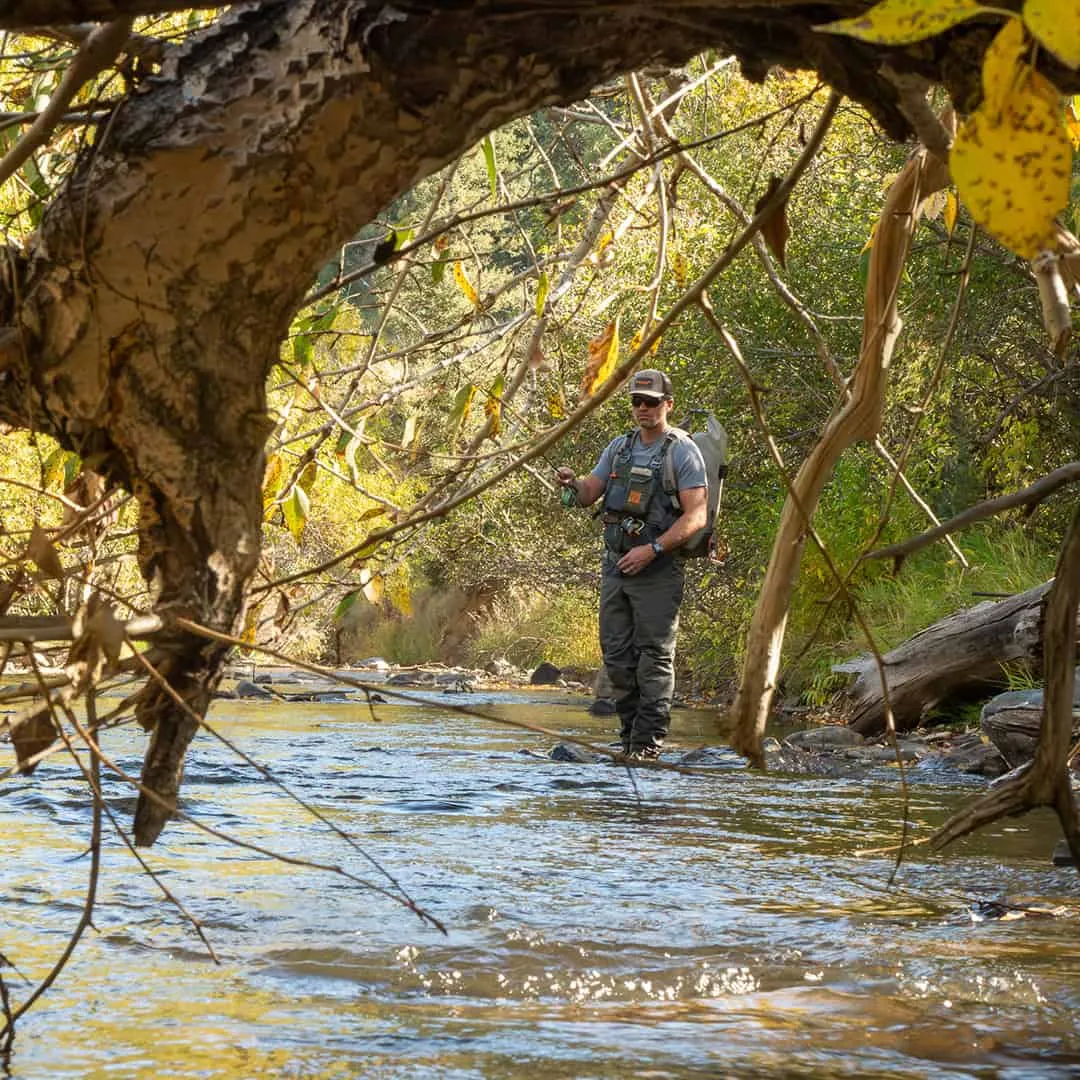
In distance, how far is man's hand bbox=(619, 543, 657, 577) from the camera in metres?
8.66

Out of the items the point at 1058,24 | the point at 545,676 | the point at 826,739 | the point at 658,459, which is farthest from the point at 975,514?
the point at 545,676

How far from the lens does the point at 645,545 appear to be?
8.77m

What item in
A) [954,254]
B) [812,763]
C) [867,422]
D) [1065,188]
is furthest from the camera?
[954,254]

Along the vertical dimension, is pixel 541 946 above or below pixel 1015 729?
below

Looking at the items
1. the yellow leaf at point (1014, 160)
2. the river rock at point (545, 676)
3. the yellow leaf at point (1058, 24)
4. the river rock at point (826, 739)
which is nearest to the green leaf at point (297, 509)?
the yellow leaf at point (1014, 160)

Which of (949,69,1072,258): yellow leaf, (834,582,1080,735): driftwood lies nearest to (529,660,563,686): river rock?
(834,582,1080,735): driftwood

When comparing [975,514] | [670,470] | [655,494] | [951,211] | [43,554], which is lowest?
[43,554]

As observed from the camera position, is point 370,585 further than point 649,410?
No

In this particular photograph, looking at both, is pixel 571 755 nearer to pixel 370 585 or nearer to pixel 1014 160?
pixel 370 585

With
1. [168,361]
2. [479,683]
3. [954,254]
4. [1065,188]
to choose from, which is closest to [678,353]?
[954,254]

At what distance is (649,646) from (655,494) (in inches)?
35.3

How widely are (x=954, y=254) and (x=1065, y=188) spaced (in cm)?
1122

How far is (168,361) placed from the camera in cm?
188

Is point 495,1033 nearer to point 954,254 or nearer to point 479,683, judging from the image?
point 954,254
